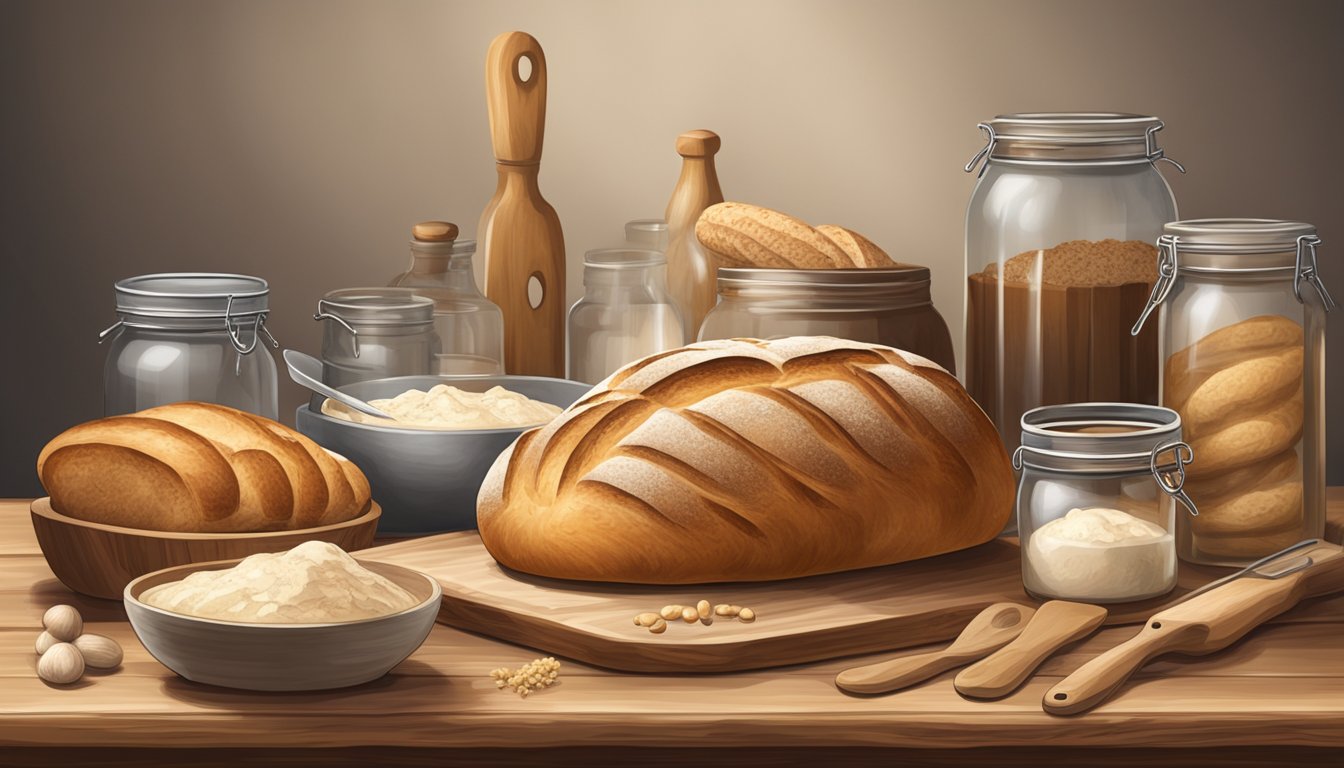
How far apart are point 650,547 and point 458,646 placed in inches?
5.9

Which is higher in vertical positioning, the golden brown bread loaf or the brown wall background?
the brown wall background

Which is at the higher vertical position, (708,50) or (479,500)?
(708,50)

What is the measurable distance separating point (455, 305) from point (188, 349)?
0.28 meters

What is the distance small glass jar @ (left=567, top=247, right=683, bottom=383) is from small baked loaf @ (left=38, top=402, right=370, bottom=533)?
1.24ft

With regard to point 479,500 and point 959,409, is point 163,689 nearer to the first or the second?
point 479,500

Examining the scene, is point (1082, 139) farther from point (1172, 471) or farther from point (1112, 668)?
point (1112, 668)

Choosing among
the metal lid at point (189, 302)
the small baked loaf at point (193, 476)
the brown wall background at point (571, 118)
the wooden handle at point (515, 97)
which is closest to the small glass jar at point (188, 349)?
the metal lid at point (189, 302)

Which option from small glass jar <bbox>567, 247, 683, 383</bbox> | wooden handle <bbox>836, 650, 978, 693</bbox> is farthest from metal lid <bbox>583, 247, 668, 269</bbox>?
wooden handle <bbox>836, 650, 978, 693</bbox>

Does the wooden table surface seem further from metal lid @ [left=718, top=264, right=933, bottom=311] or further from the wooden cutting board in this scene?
metal lid @ [left=718, top=264, right=933, bottom=311]

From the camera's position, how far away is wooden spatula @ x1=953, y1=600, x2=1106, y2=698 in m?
0.91

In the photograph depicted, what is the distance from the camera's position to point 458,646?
1.02 m

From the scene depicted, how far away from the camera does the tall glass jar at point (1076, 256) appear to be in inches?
48.2

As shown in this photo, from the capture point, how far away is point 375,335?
1.39 metres

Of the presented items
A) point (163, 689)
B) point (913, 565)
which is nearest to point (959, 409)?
point (913, 565)
